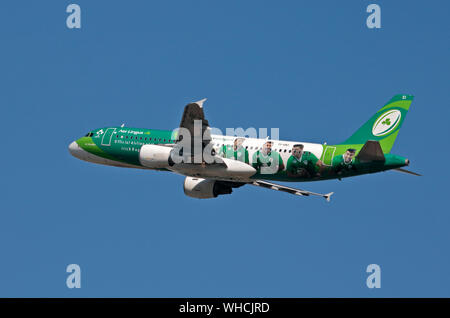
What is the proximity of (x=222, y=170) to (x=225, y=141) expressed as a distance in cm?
246

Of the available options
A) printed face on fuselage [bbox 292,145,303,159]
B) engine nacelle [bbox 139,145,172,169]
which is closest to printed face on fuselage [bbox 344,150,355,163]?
printed face on fuselage [bbox 292,145,303,159]

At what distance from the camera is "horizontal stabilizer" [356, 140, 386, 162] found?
5659 centimetres

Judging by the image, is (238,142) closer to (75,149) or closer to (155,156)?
(155,156)

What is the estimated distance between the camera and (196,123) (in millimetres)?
58812

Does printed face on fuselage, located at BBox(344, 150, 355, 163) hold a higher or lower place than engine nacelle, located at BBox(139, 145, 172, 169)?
lower

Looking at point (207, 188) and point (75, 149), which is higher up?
point (75, 149)

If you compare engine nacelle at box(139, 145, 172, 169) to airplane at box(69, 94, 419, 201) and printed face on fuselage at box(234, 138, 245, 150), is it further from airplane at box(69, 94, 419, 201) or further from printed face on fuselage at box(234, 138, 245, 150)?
printed face on fuselage at box(234, 138, 245, 150)

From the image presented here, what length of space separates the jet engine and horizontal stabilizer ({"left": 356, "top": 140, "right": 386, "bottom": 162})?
12385mm

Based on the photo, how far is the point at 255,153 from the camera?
6125 centimetres

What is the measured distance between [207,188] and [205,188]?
162 mm

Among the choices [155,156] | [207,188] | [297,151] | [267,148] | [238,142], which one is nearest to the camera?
[297,151]

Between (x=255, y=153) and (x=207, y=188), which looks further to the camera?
(x=207, y=188)

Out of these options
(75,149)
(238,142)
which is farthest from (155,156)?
(75,149)

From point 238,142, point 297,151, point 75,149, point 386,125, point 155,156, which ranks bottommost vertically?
point 297,151
